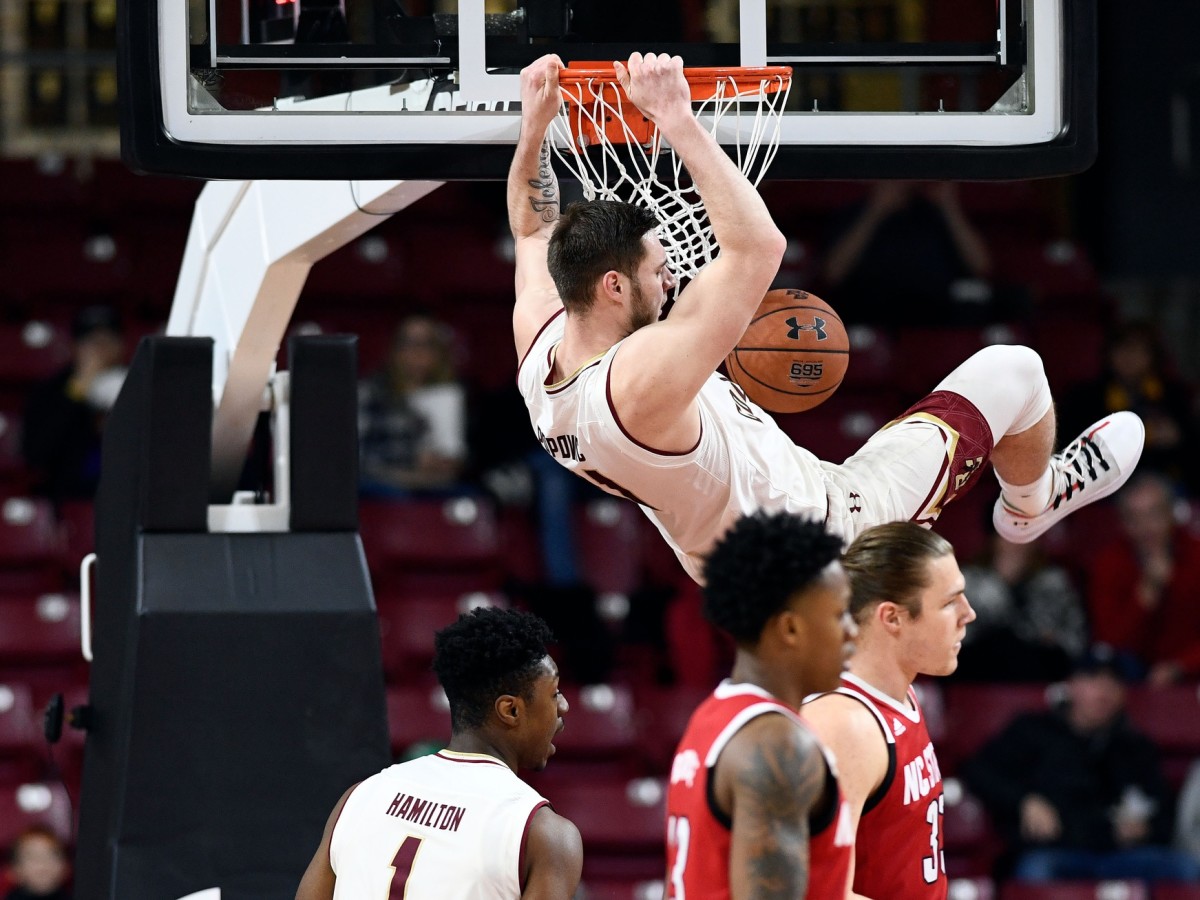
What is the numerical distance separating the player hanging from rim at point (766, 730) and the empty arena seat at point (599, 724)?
5.38 metres

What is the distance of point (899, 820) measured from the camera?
12.3ft

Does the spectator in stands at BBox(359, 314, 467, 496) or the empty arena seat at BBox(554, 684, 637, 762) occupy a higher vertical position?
the spectator in stands at BBox(359, 314, 467, 496)

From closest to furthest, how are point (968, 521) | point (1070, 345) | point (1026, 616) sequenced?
point (1026, 616) → point (968, 521) → point (1070, 345)

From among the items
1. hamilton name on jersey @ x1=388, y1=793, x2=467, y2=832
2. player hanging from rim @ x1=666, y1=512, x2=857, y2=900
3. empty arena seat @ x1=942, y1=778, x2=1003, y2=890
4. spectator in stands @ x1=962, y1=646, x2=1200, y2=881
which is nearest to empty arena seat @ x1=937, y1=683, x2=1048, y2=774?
empty arena seat @ x1=942, y1=778, x2=1003, y2=890

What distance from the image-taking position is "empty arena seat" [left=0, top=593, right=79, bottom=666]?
8734mm

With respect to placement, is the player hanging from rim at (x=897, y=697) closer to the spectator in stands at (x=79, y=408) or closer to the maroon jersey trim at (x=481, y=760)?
the maroon jersey trim at (x=481, y=760)

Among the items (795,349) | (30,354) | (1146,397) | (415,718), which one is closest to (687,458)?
(795,349)

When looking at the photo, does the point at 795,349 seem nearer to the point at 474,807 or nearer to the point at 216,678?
the point at 474,807

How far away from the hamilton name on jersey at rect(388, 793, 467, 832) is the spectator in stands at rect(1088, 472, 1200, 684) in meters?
5.86

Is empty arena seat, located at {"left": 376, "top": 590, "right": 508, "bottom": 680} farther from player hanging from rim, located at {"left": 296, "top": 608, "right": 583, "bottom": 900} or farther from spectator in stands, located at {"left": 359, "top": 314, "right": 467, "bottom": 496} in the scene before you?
player hanging from rim, located at {"left": 296, "top": 608, "right": 583, "bottom": 900}

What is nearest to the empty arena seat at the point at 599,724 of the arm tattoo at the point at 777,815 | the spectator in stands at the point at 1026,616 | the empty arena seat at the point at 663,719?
the empty arena seat at the point at 663,719

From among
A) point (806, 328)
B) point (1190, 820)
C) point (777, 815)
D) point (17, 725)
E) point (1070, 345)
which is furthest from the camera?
point (1070, 345)

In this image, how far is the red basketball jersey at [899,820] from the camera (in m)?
3.73

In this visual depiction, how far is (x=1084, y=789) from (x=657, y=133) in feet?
16.2
